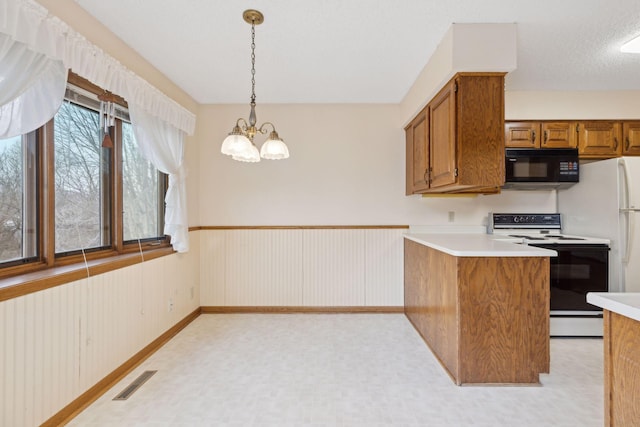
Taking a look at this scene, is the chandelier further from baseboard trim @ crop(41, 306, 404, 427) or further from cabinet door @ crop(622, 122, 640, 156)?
cabinet door @ crop(622, 122, 640, 156)

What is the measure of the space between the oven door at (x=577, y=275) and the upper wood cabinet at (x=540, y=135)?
106 centimetres

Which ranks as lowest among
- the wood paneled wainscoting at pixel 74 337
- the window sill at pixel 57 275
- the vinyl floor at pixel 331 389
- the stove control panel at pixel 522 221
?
the vinyl floor at pixel 331 389

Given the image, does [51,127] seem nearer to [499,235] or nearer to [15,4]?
[15,4]

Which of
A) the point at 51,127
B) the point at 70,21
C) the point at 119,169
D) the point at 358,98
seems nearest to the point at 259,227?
the point at 119,169

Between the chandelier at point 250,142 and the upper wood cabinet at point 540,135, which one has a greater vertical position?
the upper wood cabinet at point 540,135

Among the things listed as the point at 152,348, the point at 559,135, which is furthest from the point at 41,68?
the point at 559,135

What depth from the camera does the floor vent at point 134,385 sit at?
1.87m

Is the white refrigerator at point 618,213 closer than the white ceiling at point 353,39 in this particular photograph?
No

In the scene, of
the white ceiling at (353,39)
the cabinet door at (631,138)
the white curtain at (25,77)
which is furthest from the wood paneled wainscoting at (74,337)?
the cabinet door at (631,138)

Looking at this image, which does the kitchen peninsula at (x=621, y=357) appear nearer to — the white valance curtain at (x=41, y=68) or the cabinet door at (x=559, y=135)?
the white valance curtain at (x=41, y=68)

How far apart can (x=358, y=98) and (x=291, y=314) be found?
249 centimetres

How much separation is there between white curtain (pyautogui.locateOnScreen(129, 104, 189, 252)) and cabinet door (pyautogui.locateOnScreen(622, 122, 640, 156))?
437cm

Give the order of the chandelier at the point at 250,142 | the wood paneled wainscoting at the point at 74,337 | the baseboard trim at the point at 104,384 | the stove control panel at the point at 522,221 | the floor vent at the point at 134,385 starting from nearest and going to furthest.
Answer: the wood paneled wainscoting at the point at 74,337 → the baseboard trim at the point at 104,384 → the chandelier at the point at 250,142 → the floor vent at the point at 134,385 → the stove control panel at the point at 522,221

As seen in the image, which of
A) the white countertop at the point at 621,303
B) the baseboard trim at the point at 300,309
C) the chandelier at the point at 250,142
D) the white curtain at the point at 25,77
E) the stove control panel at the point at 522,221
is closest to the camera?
the white countertop at the point at 621,303
